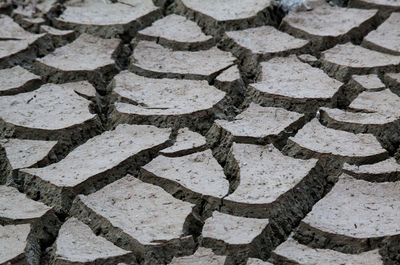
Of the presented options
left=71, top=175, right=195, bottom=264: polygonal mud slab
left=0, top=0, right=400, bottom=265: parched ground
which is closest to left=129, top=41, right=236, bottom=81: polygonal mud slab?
left=0, top=0, right=400, bottom=265: parched ground

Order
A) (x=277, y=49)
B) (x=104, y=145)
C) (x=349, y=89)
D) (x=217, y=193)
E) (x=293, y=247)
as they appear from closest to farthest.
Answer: (x=293, y=247) → (x=217, y=193) → (x=104, y=145) → (x=349, y=89) → (x=277, y=49)

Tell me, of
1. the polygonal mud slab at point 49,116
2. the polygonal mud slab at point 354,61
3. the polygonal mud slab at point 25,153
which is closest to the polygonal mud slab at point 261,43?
the polygonal mud slab at point 354,61

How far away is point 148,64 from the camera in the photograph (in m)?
2.79

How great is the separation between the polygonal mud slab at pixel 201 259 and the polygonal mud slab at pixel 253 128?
430 millimetres

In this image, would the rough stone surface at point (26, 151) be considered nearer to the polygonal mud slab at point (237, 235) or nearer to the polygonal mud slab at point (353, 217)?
the polygonal mud slab at point (237, 235)

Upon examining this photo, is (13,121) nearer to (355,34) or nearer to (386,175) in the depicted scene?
(386,175)

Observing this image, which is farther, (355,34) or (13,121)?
(355,34)

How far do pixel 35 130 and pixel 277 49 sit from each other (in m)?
0.93

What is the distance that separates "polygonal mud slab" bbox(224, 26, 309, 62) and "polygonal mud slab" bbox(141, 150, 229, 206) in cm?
63

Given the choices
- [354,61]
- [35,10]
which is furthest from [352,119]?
[35,10]

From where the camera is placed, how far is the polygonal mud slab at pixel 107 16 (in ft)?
9.86

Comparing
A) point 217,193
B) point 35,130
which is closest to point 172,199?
point 217,193

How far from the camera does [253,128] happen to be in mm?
2393

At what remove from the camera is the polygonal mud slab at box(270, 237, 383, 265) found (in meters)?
1.88
